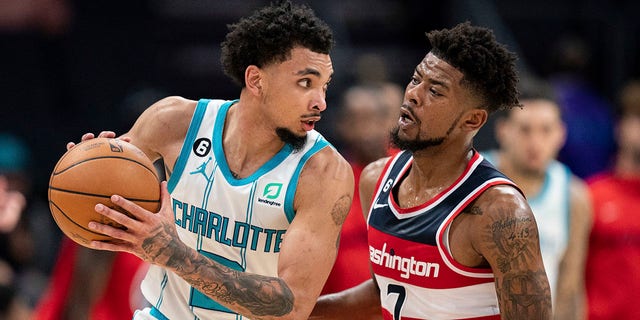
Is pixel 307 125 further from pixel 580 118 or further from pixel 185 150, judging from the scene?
pixel 580 118

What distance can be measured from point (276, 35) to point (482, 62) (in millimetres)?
1022

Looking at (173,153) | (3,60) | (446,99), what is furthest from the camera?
(3,60)

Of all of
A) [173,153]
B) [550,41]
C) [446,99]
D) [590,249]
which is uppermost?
[446,99]

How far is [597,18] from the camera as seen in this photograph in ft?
41.1

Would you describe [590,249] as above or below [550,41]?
below

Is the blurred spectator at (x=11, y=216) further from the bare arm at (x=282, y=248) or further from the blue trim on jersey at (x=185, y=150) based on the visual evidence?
the bare arm at (x=282, y=248)

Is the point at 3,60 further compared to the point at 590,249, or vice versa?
the point at 3,60

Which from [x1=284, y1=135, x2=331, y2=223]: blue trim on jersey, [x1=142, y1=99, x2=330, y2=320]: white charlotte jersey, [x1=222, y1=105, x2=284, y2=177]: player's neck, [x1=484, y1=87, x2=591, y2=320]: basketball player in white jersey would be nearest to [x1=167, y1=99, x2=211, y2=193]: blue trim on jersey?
[x1=142, y1=99, x2=330, y2=320]: white charlotte jersey

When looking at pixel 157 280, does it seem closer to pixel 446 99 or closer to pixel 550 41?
pixel 446 99

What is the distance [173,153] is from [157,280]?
0.68 metres

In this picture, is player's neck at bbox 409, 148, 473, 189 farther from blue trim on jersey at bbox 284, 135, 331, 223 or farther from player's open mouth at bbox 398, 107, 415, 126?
blue trim on jersey at bbox 284, 135, 331, 223

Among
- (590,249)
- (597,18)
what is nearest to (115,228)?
(590,249)

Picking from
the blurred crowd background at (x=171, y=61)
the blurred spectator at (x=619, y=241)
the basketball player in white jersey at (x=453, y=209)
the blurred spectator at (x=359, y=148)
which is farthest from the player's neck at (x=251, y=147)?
the blurred crowd background at (x=171, y=61)

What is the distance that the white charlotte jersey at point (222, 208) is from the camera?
17.1 ft
